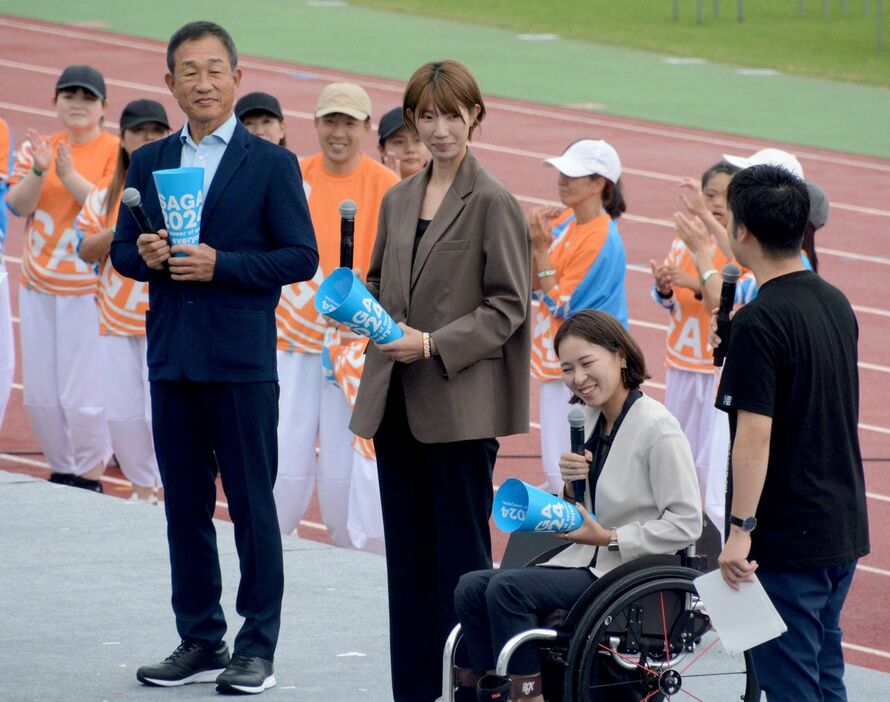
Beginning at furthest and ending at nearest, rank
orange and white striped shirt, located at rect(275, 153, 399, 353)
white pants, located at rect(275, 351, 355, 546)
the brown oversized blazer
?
1. white pants, located at rect(275, 351, 355, 546)
2. orange and white striped shirt, located at rect(275, 153, 399, 353)
3. the brown oversized blazer

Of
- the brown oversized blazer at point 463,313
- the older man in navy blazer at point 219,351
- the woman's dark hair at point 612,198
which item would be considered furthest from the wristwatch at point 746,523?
the woman's dark hair at point 612,198

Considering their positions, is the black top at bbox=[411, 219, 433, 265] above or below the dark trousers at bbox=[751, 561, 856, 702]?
above

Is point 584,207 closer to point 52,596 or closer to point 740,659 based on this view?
point 52,596

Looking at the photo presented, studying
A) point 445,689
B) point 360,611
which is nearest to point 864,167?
point 360,611

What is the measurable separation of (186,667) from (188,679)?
0.05m

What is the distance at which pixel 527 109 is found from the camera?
71.0ft

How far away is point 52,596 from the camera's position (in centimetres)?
659

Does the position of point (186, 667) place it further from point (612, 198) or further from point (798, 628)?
point (612, 198)

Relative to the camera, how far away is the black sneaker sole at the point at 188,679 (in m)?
5.61

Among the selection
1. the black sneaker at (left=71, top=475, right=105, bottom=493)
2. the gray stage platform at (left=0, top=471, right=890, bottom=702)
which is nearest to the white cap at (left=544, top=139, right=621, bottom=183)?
the gray stage platform at (left=0, top=471, right=890, bottom=702)

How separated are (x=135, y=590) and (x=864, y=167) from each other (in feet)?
46.1

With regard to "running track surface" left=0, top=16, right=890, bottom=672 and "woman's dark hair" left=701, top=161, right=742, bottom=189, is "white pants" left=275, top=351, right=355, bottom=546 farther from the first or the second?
"woman's dark hair" left=701, top=161, right=742, bottom=189

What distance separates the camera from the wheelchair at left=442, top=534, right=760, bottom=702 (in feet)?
15.7

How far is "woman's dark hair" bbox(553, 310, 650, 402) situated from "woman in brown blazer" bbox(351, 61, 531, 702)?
0.18 meters
